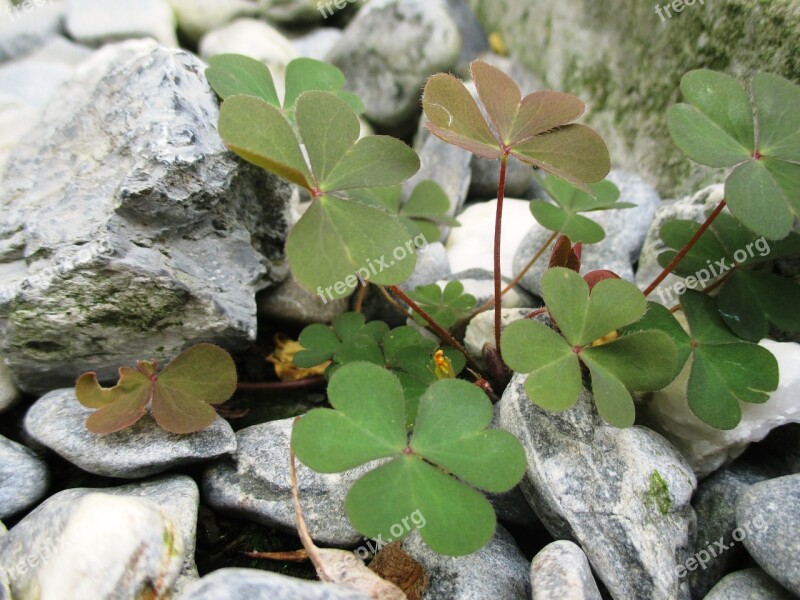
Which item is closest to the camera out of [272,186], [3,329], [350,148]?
[350,148]

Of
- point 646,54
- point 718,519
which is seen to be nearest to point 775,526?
point 718,519

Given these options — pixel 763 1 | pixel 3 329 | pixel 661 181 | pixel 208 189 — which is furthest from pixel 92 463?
pixel 763 1

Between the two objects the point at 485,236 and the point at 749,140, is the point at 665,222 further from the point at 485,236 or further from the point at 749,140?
the point at 485,236

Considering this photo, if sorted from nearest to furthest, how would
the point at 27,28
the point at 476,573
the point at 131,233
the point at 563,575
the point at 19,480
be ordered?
the point at 563,575
the point at 476,573
the point at 19,480
the point at 131,233
the point at 27,28

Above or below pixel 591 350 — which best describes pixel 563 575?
below

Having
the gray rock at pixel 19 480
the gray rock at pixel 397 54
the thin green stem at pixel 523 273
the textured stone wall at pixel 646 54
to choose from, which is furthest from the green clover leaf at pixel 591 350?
the gray rock at pixel 397 54

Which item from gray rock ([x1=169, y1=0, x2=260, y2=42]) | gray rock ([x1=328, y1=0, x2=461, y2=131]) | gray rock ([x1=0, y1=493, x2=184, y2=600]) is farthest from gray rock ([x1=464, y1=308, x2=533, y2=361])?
gray rock ([x1=169, y1=0, x2=260, y2=42])

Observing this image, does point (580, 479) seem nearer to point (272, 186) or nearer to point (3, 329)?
point (272, 186)

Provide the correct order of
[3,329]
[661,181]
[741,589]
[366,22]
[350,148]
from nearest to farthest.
A: [741,589]
[350,148]
[3,329]
[661,181]
[366,22]
